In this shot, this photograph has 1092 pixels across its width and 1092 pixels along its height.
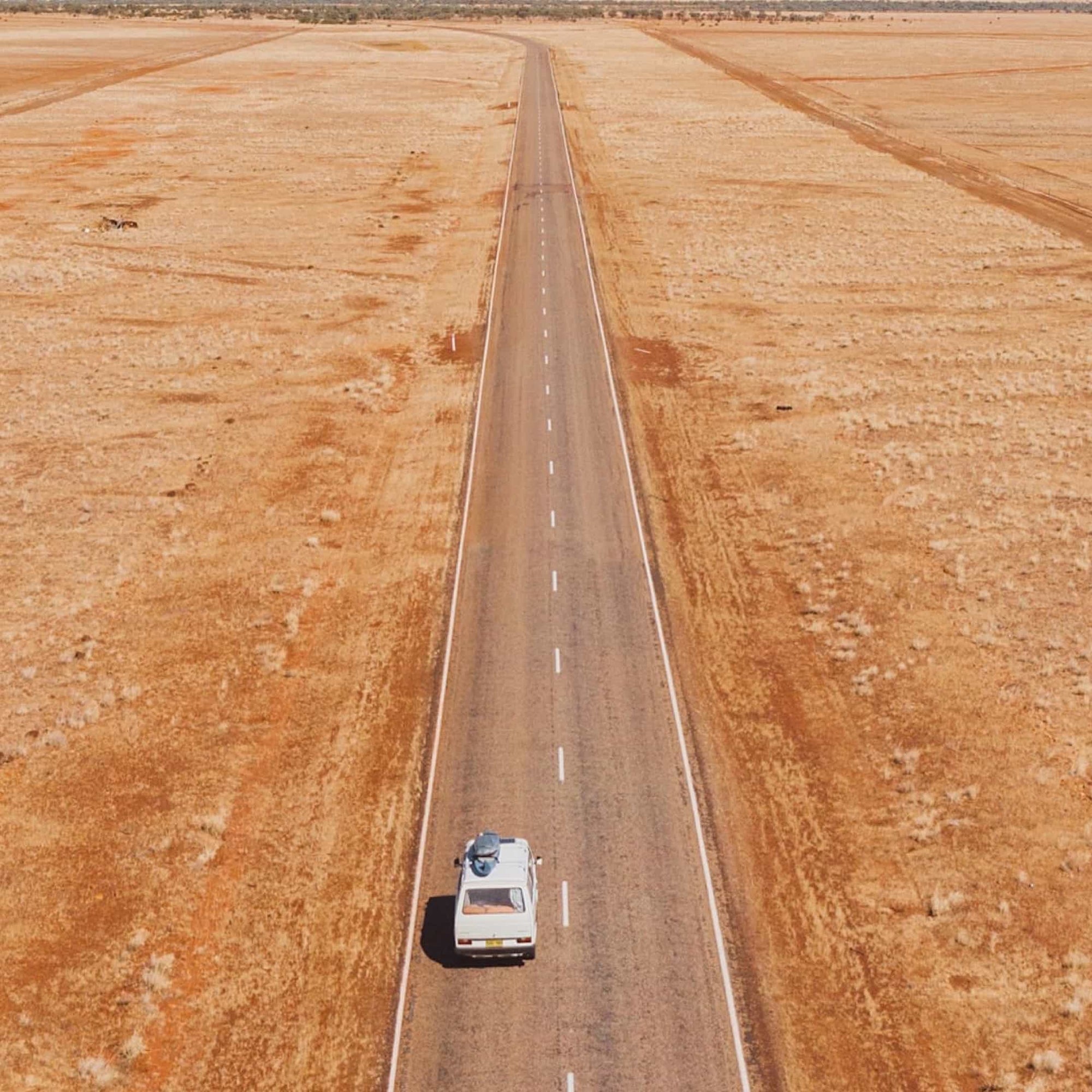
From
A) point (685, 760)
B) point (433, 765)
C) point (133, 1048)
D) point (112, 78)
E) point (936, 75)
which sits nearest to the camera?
point (133, 1048)

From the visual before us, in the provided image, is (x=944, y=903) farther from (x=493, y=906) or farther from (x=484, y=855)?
(x=484, y=855)

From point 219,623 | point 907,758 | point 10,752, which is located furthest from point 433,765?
point 907,758

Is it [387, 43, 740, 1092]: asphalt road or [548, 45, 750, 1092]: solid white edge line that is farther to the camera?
[548, 45, 750, 1092]: solid white edge line

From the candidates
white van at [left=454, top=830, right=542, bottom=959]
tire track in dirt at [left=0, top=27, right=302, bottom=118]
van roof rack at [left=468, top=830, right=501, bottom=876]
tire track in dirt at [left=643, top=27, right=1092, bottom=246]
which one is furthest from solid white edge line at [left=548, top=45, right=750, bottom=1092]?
tire track in dirt at [left=0, top=27, right=302, bottom=118]

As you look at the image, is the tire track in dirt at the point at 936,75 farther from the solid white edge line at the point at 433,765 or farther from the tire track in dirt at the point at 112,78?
the solid white edge line at the point at 433,765

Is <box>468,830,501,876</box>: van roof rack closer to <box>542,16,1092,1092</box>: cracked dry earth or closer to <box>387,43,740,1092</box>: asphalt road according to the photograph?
<box>387,43,740,1092</box>: asphalt road

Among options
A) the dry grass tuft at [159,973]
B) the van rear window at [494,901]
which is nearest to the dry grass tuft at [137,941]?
the dry grass tuft at [159,973]

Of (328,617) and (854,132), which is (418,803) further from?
(854,132)
